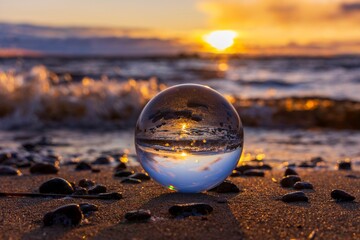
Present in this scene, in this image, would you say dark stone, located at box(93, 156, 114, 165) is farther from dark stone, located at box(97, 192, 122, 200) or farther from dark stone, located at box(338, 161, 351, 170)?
dark stone, located at box(338, 161, 351, 170)

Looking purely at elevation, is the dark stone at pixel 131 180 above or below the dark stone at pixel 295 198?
below

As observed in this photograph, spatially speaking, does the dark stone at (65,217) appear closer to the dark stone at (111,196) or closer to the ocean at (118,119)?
the dark stone at (111,196)

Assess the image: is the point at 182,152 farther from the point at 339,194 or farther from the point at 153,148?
the point at 339,194

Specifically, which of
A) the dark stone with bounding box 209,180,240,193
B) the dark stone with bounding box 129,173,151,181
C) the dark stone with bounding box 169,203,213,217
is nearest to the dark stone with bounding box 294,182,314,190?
the dark stone with bounding box 209,180,240,193

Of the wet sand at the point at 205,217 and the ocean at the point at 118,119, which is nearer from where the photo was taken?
the wet sand at the point at 205,217

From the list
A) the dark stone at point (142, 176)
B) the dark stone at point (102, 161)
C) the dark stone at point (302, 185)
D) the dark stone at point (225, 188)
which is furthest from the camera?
the dark stone at point (102, 161)

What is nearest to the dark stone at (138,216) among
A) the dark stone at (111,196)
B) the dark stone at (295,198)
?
the dark stone at (111,196)

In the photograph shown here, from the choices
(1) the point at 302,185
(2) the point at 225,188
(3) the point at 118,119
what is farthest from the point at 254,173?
(3) the point at 118,119

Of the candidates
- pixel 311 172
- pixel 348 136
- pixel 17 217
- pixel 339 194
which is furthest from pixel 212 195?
pixel 348 136
